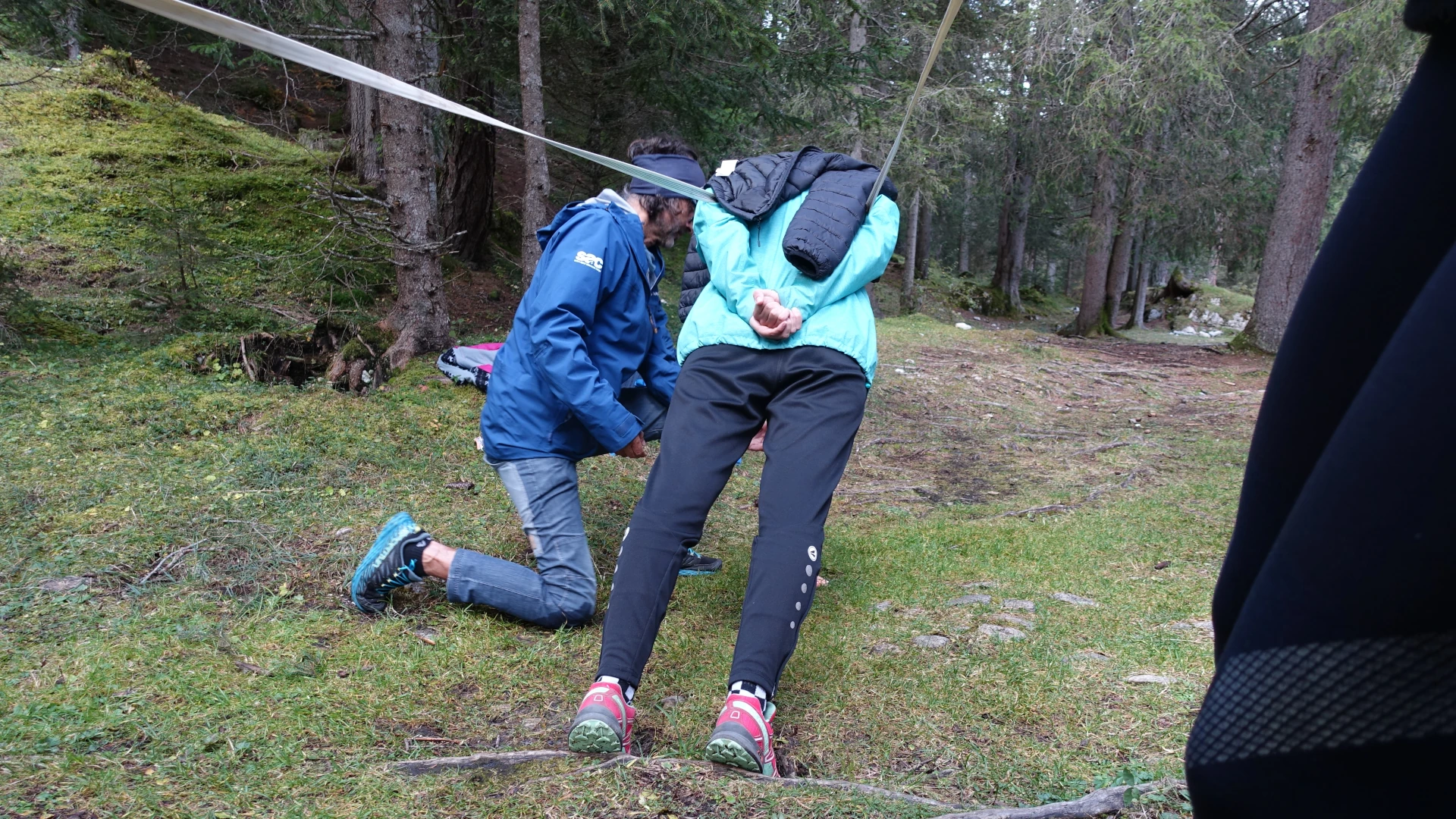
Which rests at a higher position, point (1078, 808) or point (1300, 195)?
point (1300, 195)

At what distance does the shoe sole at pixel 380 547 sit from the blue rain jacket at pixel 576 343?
0.43m

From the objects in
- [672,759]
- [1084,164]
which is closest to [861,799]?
[672,759]

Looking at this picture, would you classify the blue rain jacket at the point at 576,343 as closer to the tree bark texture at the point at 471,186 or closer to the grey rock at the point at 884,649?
the grey rock at the point at 884,649

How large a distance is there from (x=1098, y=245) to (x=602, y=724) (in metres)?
18.2

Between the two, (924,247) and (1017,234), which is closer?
(1017,234)

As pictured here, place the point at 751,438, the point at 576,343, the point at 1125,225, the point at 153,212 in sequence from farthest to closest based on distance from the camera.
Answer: the point at 1125,225 → the point at 153,212 → the point at 576,343 → the point at 751,438

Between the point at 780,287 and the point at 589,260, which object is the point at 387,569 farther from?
the point at 780,287

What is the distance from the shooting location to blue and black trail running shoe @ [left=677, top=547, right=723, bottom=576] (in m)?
4.31

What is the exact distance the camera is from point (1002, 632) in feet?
11.9

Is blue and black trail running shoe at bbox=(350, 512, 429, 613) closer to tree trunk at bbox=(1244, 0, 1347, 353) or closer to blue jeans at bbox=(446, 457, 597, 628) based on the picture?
blue jeans at bbox=(446, 457, 597, 628)

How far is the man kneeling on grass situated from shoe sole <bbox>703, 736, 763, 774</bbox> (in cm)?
135

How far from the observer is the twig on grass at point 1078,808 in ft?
6.95

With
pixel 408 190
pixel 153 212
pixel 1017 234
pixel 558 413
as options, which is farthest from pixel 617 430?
pixel 1017 234

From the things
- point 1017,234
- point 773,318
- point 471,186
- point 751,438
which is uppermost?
point 1017,234
